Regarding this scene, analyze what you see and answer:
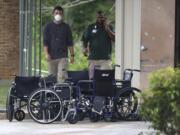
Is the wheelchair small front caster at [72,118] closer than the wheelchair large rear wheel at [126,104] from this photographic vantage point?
Yes

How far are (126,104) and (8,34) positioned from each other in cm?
723

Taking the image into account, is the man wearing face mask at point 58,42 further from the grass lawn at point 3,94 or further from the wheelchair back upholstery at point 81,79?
the grass lawn at point 3,94

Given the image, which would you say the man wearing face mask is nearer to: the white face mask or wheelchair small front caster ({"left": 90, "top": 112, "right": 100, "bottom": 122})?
the white face mask

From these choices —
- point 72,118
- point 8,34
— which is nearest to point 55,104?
point 72,118

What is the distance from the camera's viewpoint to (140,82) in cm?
1463

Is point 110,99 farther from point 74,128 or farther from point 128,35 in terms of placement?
point 128,35

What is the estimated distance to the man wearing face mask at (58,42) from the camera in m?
14.3

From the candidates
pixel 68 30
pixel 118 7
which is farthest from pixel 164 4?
pixel 68 30

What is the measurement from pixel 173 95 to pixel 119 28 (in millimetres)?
6837

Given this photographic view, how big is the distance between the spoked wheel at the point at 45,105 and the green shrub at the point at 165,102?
15.9 ft

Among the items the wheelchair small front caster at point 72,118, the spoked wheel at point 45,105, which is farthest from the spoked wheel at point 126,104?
the spoked wheel at point 45,105

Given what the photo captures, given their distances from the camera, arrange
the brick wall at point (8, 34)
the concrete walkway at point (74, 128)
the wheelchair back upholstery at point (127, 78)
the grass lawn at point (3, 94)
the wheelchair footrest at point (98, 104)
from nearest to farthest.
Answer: the concrete walkway at point (74, 128)
the wheelchair footrest at point (98, 104)
the wheelchair back upholstery at point (127, 78)
the grass lawn at point (3, 94)
the brick wall at point (8, 34)

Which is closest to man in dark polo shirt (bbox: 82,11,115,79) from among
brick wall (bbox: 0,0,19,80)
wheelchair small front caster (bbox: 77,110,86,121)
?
wheelchair small front caster (bbox: 77,110,86,121)

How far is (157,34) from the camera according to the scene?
14.6m
